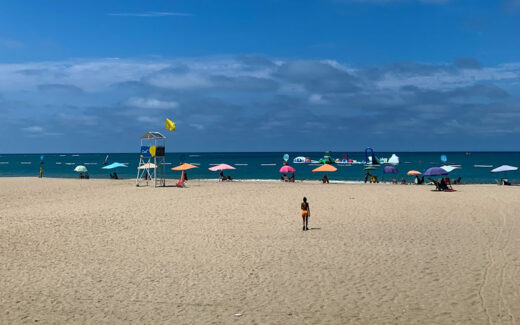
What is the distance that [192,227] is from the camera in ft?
54.6

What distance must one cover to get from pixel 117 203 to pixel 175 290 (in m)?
15.7

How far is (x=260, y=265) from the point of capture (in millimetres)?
11203

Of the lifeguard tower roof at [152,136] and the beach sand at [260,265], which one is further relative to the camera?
the lifeguard tower roof at [152,136]

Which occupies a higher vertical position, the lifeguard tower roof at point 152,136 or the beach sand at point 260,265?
the lifeguard tower roof at point 152,136

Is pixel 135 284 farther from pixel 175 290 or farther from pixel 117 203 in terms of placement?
pixel 117 203

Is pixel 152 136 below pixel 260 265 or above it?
above

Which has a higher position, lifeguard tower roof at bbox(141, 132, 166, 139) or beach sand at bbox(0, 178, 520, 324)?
lifeguard tower roof at bbox(141, 132, 166, 139)

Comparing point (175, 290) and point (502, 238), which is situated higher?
point (502, 238)

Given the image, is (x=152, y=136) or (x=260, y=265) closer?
(x=260, y=265)

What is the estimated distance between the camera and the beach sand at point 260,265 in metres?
8.01

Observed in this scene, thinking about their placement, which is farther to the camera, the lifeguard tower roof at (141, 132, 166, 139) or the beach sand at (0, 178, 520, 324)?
the lifeguard tower roof at (141, 132, 166, 139)

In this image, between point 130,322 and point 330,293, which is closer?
point 130,322

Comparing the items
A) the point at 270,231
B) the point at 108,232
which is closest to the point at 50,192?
the point at 108,232

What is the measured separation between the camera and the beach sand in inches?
315
